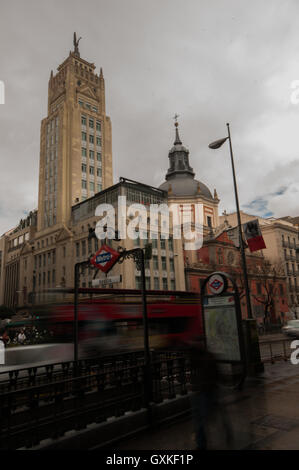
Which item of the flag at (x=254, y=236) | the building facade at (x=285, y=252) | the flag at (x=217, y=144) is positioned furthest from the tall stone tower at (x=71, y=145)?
the flag at (x=254, y=236)

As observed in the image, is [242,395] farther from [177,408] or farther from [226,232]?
[226,232]

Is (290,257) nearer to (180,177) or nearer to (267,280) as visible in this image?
(267,280)

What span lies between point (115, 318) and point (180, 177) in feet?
240

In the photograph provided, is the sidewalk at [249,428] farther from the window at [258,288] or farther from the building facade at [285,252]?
the building facade at [285,252]

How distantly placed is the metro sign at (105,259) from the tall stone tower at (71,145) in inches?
2146

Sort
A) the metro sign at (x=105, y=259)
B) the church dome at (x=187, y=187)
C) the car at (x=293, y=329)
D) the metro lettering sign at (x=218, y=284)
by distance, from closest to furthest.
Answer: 1. the metro sign at (x=105, y=259)
2. the metro lettering sign at (x=218, y=284)
3. the car at (x=293, y=329)
4. the church dome at (x=187, y=187)

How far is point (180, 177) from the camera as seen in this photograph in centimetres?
8775

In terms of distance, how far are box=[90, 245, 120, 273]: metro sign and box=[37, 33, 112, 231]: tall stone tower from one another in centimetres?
5450

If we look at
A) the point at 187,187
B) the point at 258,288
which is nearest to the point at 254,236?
the point at 258,288

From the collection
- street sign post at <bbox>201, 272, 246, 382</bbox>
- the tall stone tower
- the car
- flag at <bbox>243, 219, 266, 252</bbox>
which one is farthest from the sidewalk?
the tall stone tower

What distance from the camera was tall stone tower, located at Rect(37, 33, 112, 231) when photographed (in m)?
67.7

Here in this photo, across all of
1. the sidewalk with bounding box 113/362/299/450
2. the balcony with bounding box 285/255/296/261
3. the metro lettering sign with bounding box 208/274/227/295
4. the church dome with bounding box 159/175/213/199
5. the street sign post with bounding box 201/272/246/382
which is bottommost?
the sidewalk with bounding box 113/362/299/450

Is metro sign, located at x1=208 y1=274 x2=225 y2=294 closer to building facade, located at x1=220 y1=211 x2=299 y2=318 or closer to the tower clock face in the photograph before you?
the tower clock face

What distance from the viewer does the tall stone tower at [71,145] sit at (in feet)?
222
